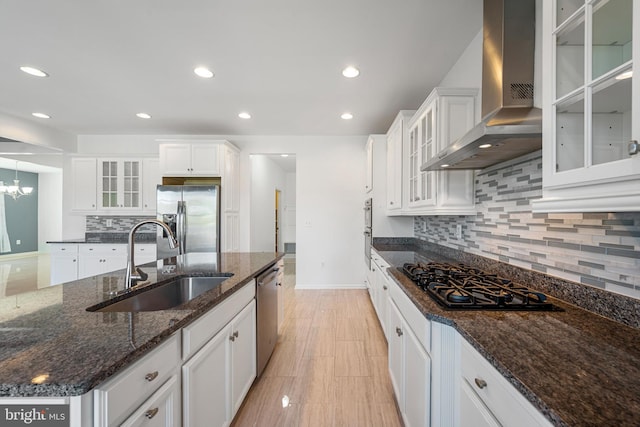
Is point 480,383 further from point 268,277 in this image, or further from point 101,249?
point 101,249

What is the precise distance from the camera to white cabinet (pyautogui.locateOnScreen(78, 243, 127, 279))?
405 cm

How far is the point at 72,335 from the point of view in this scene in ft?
2.75

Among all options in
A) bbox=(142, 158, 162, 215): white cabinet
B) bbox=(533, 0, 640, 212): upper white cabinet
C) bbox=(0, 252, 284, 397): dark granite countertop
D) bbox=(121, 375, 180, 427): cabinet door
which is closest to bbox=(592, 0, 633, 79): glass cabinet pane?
bbox=(533, 0, 640, 212): upper white cabinet

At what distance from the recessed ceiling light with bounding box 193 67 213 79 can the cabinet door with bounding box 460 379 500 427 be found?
305cm

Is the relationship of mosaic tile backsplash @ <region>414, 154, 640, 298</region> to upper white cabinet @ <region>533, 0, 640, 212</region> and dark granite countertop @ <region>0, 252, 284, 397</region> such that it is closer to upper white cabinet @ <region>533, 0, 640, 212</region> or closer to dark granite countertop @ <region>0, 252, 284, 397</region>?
upper white cabinet @ <region>533, 0, 640, 212</region>

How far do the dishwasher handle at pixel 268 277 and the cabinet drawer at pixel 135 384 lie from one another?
3.25 feet

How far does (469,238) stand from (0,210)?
11451 millimetres

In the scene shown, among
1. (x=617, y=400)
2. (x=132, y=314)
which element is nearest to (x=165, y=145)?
(x=132, y=314)

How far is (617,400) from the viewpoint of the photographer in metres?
0.58

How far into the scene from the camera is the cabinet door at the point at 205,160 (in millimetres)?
4105

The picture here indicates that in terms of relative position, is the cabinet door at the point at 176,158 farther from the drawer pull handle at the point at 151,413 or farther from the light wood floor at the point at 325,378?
the drawer pull handle at the point at 151,413

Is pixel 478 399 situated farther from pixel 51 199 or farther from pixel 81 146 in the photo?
pixel 51 199

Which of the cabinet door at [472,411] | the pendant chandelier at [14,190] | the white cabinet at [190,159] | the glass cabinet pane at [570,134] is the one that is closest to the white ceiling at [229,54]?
the white cabinet at [190,159]

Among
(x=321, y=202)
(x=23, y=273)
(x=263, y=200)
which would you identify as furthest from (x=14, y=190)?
(x=321, y=202)
